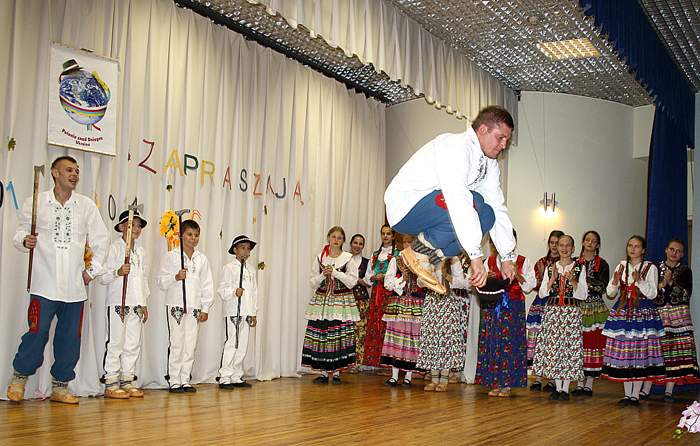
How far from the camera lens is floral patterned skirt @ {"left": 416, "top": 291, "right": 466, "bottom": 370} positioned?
18.7ft

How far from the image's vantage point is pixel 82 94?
188 inches

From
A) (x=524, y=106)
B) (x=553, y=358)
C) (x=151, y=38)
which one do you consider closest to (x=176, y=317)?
(x=151, y=38)

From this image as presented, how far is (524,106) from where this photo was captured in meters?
7.80

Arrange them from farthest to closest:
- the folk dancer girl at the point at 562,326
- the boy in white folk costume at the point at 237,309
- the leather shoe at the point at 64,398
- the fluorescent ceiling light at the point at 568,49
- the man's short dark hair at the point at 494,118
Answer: the fluorescent ceiling light at the point at 568,49 → the boy in white folk costume at the point at 237,309 → the folk dancer girl at the point at 562,326 → the leather shoe at the point at 64,398 → the man's short dark hair at the point at 494,118

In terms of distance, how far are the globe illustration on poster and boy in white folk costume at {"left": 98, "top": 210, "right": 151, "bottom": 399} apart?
2.69 ft

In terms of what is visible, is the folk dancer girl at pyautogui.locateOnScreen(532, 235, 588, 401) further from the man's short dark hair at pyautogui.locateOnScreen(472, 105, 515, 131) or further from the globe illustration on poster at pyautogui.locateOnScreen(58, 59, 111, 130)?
the globe illustration on poster at pyautogui.locateOnScreen(58, 59, 111, 130)

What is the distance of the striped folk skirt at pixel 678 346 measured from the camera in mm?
5582

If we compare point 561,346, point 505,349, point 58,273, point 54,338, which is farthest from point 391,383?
point 58,273

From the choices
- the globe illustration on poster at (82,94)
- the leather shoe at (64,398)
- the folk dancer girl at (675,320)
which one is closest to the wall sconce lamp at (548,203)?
the folk dancer girl at (675,320)

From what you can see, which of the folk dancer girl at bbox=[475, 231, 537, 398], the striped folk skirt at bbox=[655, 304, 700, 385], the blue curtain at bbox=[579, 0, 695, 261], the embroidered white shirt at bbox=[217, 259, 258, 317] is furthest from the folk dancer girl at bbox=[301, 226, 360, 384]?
the blue curtain at bbox=[579, 0, 695, 261]

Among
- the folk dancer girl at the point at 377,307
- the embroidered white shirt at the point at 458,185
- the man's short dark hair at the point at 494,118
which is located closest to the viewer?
the embroidered white shirt at the point at 458,185

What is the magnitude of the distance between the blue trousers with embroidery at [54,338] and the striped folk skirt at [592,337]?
442cm

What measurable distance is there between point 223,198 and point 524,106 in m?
4.13

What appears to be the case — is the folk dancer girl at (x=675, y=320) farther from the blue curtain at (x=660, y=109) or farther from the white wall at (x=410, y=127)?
the white wall at (x=410, y=127)
